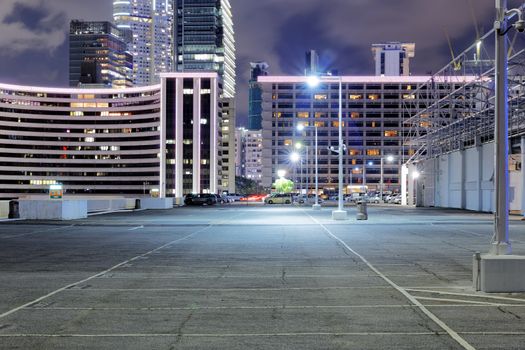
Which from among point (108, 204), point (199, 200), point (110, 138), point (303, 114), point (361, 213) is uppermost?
point (303, 114)

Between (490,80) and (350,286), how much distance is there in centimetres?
4779

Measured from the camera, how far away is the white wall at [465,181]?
171 ft

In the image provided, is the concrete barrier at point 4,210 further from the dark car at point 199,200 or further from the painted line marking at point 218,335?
the dark car at point 199,200

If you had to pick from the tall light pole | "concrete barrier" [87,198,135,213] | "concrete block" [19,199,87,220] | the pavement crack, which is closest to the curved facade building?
"concrete barrier" [87,198,135,213]

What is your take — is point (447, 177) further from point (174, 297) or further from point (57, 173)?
point (57, 173)

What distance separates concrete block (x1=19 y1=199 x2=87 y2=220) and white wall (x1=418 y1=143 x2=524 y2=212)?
3303 cm

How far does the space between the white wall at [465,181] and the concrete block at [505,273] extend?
124ft

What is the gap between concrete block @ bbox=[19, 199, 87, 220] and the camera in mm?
40719

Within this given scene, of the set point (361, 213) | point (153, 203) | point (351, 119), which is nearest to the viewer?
point (361, 213)

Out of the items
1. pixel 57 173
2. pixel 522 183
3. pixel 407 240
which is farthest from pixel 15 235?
pixel 57 173

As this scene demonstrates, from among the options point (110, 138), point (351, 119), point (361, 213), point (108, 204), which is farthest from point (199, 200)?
point (110, 138)

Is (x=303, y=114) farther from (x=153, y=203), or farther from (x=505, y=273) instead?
(x=505, y=273)

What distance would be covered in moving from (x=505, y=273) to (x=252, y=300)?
454 centimetres

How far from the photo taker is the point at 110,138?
18462cm
